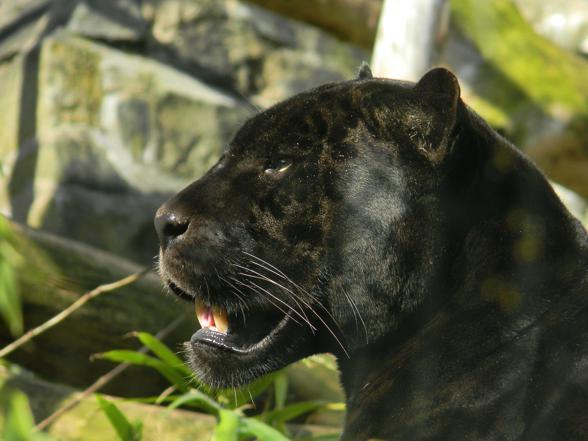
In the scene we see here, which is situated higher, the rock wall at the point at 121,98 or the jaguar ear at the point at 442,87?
the jaguar ear at the point at 442,87

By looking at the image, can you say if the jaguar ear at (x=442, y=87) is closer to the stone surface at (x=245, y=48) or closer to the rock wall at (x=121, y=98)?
the rock wall at (x=121, y=98)

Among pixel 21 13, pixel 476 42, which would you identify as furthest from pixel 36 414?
pixel 21 13

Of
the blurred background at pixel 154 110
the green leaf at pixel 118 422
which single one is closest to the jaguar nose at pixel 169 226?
the green leaf at pixel 118 422

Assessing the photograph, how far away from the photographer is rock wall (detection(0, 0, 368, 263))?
251 inches

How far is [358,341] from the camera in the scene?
232cm

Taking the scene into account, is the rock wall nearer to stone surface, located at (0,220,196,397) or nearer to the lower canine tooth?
stone surface, located at (0,220,196,397)

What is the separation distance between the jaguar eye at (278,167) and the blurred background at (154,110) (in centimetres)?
112

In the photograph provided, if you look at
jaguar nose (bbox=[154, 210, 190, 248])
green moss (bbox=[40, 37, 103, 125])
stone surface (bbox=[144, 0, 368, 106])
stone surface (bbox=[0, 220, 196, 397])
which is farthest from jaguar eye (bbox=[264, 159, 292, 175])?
stone surface (bbox=[144, 0, 368, 106])

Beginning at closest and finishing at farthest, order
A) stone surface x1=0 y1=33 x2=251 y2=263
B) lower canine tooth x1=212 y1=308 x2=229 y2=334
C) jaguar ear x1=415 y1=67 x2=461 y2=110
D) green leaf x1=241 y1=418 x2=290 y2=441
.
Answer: green leaf x1=241 y1=418 x2=290 y2=441 → jaguar ear x1=415 y1=67 x2=461 y2=110 → lower canine tooth x1=212 y1=308 x2=229 y2=334 → stone surface x1=0 y1=33 x2=251 y2=263

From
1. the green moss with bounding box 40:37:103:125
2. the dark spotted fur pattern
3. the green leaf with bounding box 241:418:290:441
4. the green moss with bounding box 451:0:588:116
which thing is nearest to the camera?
the green leaf with bounding box 241:418:290:441

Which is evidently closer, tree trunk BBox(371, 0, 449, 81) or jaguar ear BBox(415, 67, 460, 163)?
jaguar ear BBox(415, 67, 460, 163)

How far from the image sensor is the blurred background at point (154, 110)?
138 inches

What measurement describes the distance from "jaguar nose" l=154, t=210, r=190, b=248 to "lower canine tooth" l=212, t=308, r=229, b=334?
231mm

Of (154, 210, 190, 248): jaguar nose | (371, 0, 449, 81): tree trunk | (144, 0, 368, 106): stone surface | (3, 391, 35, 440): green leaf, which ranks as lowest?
(144, 0, 368, 106): stone surface
